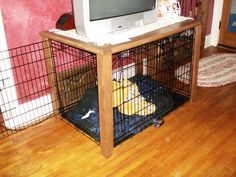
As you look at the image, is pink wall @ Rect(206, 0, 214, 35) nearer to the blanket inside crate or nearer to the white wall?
the white wall

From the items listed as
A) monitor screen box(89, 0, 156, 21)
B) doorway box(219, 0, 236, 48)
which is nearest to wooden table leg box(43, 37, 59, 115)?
monitor screen box(89, 0, 156, 21)

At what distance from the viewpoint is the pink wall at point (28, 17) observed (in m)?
1.88

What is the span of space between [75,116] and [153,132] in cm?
65

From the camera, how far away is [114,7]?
1.80m

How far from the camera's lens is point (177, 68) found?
2955 mm

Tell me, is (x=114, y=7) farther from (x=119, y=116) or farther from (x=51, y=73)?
(x=119, y=116)

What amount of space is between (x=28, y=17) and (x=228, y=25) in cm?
298

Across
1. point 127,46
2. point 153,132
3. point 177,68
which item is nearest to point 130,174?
point 153,132

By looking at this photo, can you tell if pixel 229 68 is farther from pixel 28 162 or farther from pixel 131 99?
pixel 28 162

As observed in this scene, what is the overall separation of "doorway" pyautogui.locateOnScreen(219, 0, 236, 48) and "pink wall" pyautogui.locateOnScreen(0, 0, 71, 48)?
2605mm

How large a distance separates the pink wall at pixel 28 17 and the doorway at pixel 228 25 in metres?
2.60

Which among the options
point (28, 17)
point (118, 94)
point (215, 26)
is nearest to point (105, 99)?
point (118, 94)

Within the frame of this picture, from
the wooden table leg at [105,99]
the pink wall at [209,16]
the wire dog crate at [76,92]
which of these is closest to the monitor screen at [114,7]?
the wire dog crate at [76,92]

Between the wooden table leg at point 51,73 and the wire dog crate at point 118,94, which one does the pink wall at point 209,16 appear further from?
the wooden table leg at point 51,73
